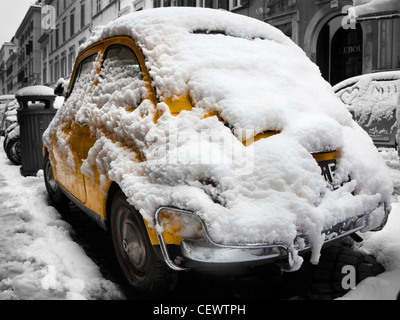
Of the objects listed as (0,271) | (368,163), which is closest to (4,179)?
(0,271)

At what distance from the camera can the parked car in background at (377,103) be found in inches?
274

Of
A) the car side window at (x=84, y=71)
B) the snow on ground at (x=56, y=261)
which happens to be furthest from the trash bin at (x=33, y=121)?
the car side window at (x=84, y=71)

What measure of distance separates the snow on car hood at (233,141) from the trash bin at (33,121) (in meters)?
4.06

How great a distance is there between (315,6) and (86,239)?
41.5 ft

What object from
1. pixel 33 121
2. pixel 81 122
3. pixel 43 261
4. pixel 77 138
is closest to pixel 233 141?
pixel 81 122

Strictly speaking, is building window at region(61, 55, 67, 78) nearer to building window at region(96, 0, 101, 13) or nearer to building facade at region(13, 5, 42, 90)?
building facade at region(13, 5, 42, 90)

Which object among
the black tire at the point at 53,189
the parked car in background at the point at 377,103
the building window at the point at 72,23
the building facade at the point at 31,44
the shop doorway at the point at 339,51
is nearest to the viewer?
the black tire at the point at 53,189

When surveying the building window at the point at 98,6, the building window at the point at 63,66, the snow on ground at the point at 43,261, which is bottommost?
the snow on ground at the point at 43,261

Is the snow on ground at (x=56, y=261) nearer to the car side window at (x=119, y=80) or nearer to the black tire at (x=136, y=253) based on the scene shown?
the black tire at (x=136, y=253)

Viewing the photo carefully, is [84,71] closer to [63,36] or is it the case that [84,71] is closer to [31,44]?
[63,36]

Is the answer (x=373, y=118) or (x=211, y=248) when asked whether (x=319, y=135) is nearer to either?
(x=211, y=248)

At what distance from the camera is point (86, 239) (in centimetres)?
351

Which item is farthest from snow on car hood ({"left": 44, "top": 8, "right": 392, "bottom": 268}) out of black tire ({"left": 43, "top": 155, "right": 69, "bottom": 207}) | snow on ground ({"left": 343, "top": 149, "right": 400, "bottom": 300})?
black tire ({"left": 43, "top": 155, "right": 69, "bottom": 207})
